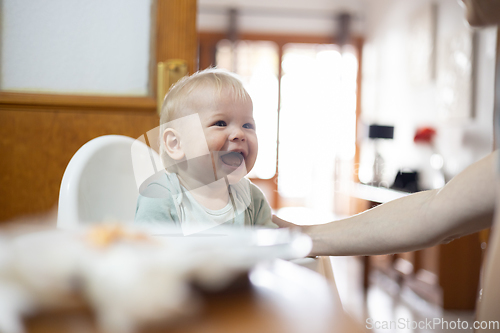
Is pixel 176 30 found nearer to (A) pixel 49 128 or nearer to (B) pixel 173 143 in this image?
(A) pixel 49 128

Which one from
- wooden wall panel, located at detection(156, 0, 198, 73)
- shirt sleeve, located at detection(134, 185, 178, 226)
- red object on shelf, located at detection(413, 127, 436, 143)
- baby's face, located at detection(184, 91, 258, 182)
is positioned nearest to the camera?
shirt sleeve, located at detection(134, 185, 178, 226)

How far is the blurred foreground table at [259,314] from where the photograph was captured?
0.68 ft

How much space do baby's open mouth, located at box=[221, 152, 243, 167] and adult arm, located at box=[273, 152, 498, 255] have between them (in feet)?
0.66

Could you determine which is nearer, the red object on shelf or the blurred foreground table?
the blurred foreground table

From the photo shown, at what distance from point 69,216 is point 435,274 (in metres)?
2.41

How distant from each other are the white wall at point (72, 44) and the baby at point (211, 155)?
0.42m

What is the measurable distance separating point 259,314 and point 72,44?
1.00 m

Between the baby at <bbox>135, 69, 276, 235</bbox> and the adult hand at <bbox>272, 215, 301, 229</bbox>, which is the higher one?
the baby at <bbox>135, 69, 276, 235</bbox>

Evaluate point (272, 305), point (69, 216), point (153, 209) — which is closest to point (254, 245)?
point (272, 305)

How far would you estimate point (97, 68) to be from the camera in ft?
3.52

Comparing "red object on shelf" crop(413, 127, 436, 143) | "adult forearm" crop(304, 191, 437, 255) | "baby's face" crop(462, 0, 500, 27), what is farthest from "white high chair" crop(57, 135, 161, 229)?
"red object on shelf" crop(413, 127, 436, 143)

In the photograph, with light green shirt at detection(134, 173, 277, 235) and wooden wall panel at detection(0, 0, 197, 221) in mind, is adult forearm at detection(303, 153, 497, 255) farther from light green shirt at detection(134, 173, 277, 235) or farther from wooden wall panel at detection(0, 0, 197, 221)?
wooden wall panel at detection(0, 0, 197, 221)

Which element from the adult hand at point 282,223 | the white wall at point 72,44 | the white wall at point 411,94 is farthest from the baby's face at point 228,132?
the white wall at point 411,94

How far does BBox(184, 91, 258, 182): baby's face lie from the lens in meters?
0.68
